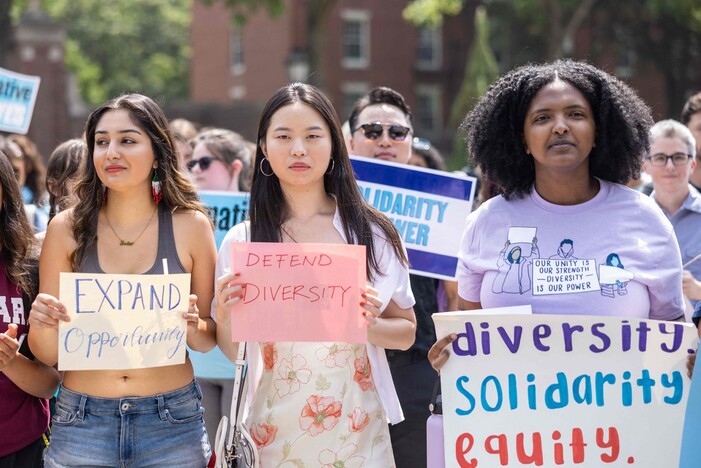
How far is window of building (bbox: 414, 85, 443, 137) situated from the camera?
128ft

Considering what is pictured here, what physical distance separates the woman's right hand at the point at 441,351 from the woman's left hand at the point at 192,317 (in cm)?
84

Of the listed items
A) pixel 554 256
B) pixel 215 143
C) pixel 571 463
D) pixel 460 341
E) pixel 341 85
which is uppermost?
pixel 341 85

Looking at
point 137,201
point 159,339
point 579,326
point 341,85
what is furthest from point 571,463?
point 341,85

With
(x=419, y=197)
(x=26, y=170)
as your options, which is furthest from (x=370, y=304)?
(x=26, y=170)

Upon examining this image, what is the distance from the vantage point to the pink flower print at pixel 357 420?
11.6ft

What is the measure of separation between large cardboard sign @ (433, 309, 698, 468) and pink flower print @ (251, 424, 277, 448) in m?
0.62

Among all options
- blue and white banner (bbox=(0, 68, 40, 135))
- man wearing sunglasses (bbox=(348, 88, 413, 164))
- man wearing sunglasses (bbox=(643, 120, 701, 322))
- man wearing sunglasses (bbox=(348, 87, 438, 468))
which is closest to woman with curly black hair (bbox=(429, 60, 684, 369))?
man wearing sunglasses (bbox=(348, 87, 438, 468))

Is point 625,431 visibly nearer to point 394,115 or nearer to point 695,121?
point 394,115

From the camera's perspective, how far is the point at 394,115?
541cm

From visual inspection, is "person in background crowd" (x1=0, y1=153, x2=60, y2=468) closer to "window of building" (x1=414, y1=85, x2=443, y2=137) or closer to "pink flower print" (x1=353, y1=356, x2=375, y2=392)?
"pink flower print" (x1=353, y1=356, x2=375, y2=392)

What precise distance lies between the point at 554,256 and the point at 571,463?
71 centimetres

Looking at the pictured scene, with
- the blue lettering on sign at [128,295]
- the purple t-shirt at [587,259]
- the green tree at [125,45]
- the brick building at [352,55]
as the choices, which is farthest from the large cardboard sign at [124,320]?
the green tree at [125,45]

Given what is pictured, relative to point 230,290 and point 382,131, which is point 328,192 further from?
point 382,131

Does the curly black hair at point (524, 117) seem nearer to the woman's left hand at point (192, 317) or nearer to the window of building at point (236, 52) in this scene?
the woman's left hand at point (192, 317)
